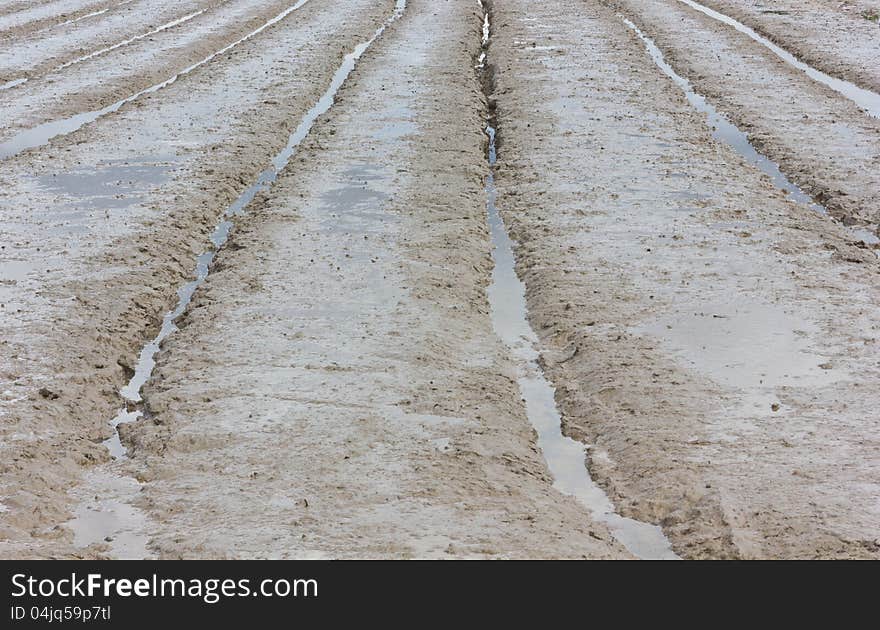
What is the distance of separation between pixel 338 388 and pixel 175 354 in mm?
1498

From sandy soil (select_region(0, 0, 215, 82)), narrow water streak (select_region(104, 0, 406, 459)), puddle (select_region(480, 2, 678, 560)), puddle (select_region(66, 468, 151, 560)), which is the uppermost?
sandy soil (select_region(0, 0, 215, 82))

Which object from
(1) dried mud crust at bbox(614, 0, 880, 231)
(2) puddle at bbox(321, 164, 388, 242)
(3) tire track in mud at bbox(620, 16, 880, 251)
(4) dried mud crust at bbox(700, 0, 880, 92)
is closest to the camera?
(2) puddle at bbox(321, 164, 388, 242)

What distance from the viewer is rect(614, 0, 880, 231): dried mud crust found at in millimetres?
13250

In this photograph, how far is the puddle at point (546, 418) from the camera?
21.6 feet

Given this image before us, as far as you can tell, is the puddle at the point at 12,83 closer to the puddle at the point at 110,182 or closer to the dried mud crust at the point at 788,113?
the puddle at the point at 110,182

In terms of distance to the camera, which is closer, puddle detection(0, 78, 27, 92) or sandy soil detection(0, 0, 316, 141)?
sandy soil detection(0, 0, 316, 141)

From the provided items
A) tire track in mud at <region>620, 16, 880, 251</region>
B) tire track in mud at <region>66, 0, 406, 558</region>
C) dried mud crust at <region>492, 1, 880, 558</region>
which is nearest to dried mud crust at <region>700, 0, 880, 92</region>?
tire track in mud at <region>620, 16, 880, 251</region>

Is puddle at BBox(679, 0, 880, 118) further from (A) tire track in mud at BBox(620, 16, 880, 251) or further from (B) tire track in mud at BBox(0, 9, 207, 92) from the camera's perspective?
(B) tire track in mud at BBox(0, 9, 207, 92)

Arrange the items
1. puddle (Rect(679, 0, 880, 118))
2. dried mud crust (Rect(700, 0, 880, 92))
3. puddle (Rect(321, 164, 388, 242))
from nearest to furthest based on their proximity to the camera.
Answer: puddle (Rect(321, 164, 388, 242)) < puddle (Rect(679, 0, 880, 118)) < dried mud crust (Rect(700, 0, 880, 92))

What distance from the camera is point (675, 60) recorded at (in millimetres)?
21094

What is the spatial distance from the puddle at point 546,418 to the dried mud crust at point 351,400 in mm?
135

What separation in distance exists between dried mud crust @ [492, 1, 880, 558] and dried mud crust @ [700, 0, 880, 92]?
632 centimetres

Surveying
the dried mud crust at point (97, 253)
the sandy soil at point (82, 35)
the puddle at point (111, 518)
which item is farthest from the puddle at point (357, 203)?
the sandy soil at point (82, 35)

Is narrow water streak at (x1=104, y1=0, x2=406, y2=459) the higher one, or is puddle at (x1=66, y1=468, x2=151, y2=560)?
puddle at (x1=66, y1=468, x2=151, y2=560)
